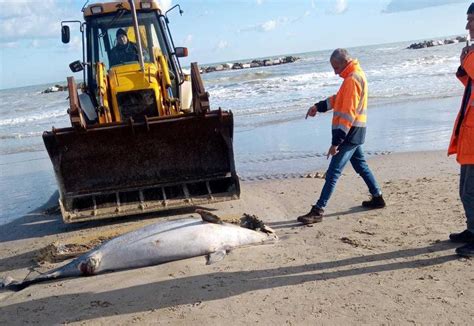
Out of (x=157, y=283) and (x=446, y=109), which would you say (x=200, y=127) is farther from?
(x=446, y=109)

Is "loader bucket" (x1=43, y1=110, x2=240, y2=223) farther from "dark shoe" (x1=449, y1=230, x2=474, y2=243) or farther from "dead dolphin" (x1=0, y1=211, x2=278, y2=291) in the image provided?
"dark shoe" (x1=449, y1=230, x2=474, y2=243)

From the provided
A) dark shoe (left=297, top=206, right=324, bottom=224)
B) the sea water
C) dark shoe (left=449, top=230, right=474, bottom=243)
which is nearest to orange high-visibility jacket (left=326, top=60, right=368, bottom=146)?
dark shoe (left=297, top=206, right=324, bottom=224)

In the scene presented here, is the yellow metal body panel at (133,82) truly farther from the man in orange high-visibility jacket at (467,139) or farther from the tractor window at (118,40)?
the man in orange high-visibility jacket at (467,139)

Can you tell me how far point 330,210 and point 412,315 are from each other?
3030 millimetres

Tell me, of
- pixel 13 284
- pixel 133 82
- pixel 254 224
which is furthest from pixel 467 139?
pixel 133 82

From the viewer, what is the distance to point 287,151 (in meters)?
11.0

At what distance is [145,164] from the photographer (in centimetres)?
703

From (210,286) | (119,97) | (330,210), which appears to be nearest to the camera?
(210,286)

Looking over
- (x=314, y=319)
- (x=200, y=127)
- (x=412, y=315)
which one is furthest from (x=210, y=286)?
(x=200, y=127)

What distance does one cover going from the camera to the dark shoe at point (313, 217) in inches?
241

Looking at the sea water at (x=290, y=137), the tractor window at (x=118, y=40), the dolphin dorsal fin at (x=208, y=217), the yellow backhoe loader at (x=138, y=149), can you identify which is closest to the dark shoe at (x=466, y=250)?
the dolphin dorsal fin at (x=208, y=217)

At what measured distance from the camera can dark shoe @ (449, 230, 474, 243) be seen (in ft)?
15.9

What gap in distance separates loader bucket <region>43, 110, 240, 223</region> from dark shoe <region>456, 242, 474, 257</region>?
295cm

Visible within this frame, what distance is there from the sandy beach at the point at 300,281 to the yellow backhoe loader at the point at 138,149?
16.9 inches
